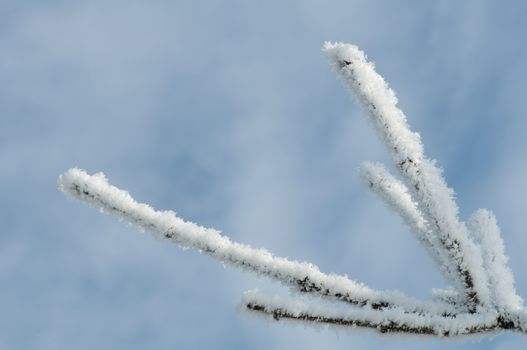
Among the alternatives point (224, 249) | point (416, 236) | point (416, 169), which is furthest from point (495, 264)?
point (224, 249)

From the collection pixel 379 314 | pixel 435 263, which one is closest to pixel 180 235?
pixel 379 314

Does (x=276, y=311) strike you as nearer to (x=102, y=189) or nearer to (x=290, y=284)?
(x=290, y=284)

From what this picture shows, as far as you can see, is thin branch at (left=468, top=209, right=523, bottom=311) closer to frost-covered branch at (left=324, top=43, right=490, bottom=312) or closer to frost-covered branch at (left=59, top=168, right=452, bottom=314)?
frost-covered branch at (left=324, top=43, right=490, bottom=312)

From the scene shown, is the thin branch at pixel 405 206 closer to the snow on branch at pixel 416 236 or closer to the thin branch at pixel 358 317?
the snow on branch at pixel 416 236

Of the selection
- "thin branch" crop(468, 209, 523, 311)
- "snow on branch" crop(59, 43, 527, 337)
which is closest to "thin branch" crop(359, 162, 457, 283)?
"snow on branch" crop(59, 43, 527, 337)

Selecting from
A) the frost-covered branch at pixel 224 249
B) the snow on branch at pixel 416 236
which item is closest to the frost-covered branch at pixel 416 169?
the snow on branch at pixel 416 236

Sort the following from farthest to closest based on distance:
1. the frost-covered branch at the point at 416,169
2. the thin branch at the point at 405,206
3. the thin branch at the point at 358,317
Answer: the thin branch at the point at 405,206, the thin branch at the point at 358,317, the frost-covered branch at the point at 416,169

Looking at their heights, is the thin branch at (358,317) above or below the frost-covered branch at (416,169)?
below

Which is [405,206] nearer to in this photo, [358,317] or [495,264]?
[495,264]
